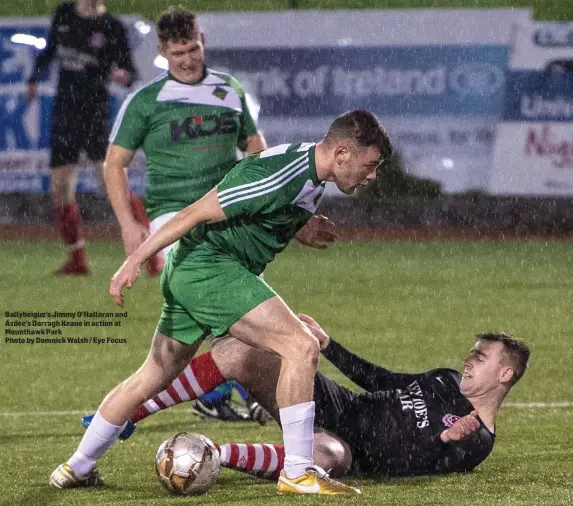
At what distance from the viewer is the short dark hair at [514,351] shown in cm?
572

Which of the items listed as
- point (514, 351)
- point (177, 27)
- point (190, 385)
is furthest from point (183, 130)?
point (514, 351)

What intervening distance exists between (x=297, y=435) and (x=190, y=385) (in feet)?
2.90

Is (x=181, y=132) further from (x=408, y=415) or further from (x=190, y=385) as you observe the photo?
(x=408, y=415)

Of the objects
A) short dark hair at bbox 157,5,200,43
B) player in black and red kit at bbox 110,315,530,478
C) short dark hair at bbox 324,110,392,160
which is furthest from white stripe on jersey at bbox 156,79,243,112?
short dark hair at bbox 324,110,392,160

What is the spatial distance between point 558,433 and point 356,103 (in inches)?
449

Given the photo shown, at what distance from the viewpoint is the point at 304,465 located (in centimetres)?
529

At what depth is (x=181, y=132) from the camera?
7.75 m

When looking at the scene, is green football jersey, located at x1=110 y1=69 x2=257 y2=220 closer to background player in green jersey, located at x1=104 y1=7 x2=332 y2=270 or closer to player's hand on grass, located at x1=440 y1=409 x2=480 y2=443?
background player in green jersey, located at x1=104 y1=7 x2=332 y2=270

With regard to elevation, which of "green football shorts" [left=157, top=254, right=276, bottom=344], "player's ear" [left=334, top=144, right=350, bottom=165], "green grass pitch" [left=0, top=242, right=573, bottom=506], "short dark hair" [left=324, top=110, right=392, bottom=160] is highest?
"short dark hair" [left=324, top=110, right=392, bottom=160]

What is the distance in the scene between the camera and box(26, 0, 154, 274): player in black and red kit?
1352 centimetres

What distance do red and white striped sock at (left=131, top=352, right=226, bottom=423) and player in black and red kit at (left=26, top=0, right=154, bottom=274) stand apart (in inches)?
290

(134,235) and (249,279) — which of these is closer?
(249,279)

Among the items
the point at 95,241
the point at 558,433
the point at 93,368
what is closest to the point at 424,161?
the point at 95,241

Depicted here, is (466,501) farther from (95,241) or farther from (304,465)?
(95,241)
